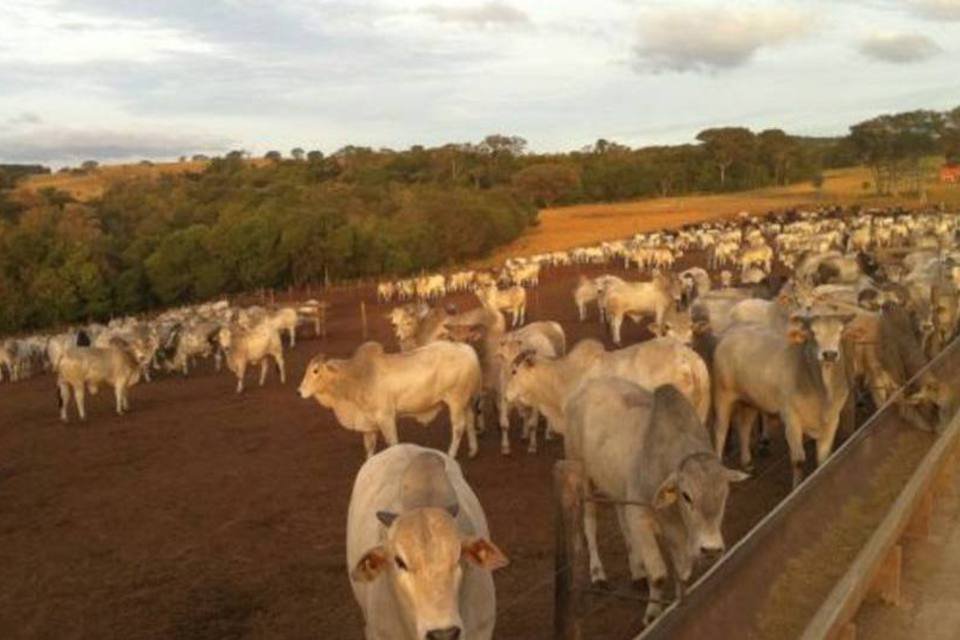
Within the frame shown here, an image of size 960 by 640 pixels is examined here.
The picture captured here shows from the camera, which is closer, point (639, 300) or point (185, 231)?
point (639, 300)

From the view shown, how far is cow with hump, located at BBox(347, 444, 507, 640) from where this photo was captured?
179 inches

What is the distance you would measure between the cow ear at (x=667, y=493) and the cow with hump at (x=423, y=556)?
1124mm

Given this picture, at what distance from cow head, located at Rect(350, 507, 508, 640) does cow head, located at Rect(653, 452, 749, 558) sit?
1.79 m

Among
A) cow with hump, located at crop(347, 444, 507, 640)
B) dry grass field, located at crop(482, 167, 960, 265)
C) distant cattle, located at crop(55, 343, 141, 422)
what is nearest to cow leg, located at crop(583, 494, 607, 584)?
cow with hump, located at crop(347, 444, 507, 640)

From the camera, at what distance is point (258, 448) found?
54.4 feet

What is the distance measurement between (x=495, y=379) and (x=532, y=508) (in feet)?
13.7

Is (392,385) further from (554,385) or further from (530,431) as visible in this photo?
(554,385)

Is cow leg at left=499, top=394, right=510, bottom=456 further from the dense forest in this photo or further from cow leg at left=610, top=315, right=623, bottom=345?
the dense forest

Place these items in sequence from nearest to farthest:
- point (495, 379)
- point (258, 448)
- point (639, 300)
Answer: point (495, 379) < point (258, 448) < point (639, 300)

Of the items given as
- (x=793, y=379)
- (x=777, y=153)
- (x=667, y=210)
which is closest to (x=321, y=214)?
(x=667, y=210)

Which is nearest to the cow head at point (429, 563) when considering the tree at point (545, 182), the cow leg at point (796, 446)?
the cow leg at point (796, 446)

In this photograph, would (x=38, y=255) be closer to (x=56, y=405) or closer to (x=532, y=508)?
(x=56, y=405)

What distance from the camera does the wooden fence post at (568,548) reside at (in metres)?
5.51

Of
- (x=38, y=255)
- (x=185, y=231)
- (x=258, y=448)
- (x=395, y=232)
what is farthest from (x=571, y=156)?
(x=258, y=448)
